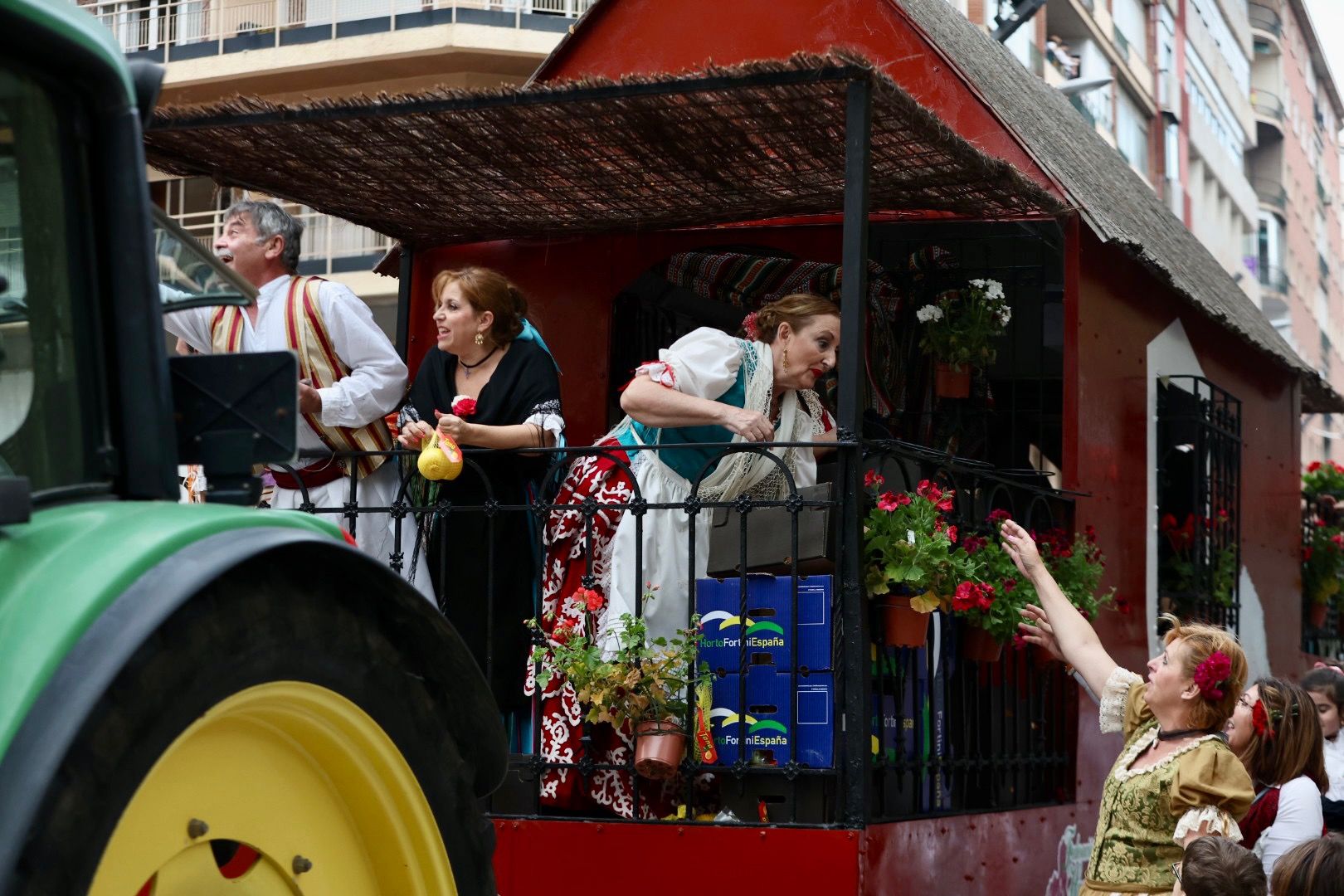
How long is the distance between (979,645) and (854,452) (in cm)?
133

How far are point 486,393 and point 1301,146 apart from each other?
64454 millimetres

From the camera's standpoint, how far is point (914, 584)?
6.03 meters

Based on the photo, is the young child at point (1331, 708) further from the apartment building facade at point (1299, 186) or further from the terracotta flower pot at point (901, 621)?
the apartment building facade at point (1299, 186)

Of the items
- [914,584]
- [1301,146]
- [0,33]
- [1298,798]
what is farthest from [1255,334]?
[1301,146]

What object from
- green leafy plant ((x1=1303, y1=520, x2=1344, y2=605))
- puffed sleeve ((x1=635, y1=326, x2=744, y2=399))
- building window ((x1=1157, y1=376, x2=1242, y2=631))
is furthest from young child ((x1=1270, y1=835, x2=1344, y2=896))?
green leafy plant ((x1=1303, y1=520, x2=1344, y2=605))

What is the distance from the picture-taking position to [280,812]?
3.01 meters

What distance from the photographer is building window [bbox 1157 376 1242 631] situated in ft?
31.5

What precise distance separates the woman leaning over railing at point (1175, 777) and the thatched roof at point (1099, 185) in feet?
8.32

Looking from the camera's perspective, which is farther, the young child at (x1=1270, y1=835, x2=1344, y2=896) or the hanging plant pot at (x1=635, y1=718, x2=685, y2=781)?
the hanging plant pot at (x1=635, y1=718, x2=685, y2=781)

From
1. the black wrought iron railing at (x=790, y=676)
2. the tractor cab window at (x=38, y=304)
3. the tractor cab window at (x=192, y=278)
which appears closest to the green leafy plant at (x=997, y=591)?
the black wrought iron railing at (x=790, y=676)

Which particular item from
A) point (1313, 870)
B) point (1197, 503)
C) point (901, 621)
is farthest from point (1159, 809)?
point (1197, 503)

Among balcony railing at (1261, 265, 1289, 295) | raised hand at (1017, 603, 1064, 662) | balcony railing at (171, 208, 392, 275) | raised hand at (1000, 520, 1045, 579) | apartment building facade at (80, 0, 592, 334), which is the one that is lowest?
raised hand at (1017, 603, 1064, 662)

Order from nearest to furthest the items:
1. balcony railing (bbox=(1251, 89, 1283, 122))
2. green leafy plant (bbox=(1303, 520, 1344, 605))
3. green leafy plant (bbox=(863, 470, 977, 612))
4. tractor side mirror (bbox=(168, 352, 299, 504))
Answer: tractor side mirror (bbox=(168, 352, 299, 504))
green leafy plant (bbox=(863, 470, 977, 612))
green leafy plant (bbox=(1303, 520, 1344, 605))
balcony railing (bbox=(1251, 89, 1283, 122))

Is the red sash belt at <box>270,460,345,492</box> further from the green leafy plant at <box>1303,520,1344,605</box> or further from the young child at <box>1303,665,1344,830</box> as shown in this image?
the green leafy plant at <box>1303,520,1344,605</box>
